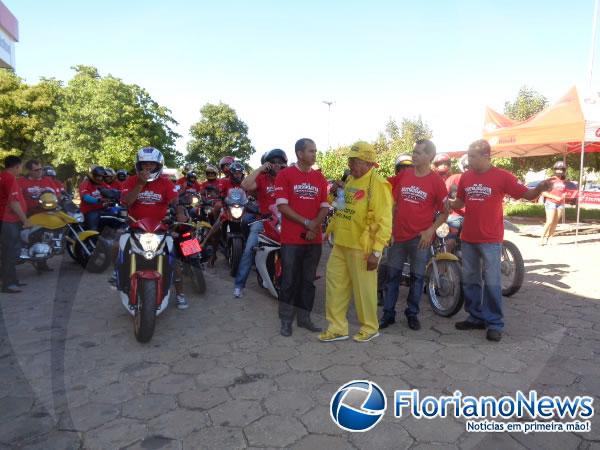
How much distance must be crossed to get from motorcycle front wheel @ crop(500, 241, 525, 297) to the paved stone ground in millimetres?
236

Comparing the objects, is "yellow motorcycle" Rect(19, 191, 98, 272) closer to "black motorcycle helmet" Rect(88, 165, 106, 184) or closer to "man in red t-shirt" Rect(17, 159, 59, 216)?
"man in red t-shirt" Rect(17, 159, 59, 216)

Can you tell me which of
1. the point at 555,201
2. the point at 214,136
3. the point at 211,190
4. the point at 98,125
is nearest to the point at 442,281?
the point at 211,190

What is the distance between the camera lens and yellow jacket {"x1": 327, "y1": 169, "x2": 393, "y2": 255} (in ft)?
12.5

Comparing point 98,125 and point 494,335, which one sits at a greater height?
point 98,125

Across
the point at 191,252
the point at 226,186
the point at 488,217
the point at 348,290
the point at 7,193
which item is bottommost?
the point at 348,290

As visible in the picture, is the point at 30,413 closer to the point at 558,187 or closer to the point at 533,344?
the point at 533,344

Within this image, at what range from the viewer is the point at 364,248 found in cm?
389

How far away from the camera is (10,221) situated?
6055mm

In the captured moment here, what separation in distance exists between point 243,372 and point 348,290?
52.7 inches

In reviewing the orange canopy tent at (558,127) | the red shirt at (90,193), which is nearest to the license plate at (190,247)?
the red shirt at (90,193)

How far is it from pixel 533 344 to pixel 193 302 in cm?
387

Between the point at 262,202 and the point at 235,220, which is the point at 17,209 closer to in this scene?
the point at 235,220

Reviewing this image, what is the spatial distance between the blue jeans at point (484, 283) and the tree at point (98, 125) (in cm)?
2987

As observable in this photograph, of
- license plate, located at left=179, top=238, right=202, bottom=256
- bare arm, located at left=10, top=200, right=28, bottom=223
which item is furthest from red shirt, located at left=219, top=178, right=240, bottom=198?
bare arm, located at left=10, top=200, right=28, bottom=223
